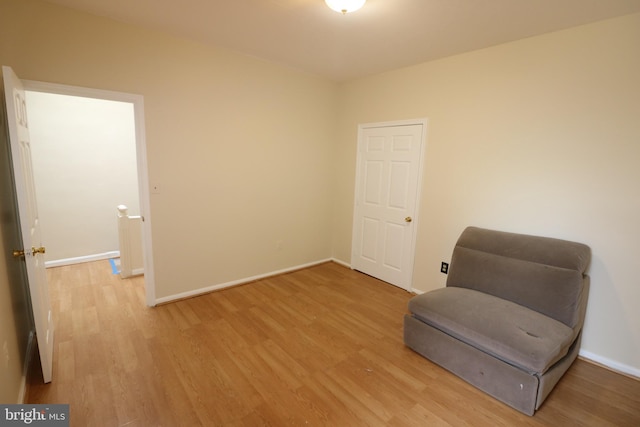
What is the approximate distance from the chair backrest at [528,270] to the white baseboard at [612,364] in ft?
1.26

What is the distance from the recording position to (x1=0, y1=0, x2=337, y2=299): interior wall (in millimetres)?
2268

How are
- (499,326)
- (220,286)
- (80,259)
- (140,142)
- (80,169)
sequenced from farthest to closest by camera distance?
(80,259) < (80,169) < (220,286) < (140,142) < (499,326)

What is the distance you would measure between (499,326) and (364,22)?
2431 millimetres

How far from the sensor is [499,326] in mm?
1936

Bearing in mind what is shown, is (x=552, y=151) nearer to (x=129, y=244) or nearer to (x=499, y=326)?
(x=499, y=326)

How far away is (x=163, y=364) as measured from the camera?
2.13 m

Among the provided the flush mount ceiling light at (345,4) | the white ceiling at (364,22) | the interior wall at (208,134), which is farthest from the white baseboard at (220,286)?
the flush mount ceiling light at (345,4)

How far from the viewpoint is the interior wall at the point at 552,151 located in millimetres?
2104

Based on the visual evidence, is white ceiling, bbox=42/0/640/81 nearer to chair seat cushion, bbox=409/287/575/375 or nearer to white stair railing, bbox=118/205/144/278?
chair seat cushion, bbox=409/287/575/375

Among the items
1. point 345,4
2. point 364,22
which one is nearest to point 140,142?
point 345,4

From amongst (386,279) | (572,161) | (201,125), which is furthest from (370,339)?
(201,125)

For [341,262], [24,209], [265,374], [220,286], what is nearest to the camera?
[24,209]

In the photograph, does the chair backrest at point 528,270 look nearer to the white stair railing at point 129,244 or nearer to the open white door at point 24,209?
the open white door at point 24,209

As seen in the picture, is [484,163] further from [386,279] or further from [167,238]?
[167,238]
